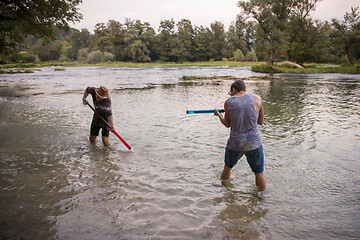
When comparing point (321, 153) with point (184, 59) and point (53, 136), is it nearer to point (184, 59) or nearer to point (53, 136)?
point (53, 136)

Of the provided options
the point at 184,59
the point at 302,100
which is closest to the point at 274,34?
the point at 302,100

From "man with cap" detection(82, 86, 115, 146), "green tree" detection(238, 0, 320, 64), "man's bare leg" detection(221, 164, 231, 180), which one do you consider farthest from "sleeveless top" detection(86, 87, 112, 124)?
"green tree" detection(238, 0, 320, 64)

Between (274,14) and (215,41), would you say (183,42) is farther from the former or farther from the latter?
(274,14)

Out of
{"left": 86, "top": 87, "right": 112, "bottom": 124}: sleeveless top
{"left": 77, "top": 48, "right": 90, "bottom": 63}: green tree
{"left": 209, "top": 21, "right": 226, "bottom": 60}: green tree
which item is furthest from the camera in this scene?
{"left": 209, "top": 21, "right": 226, "bottom": 60}: green tree

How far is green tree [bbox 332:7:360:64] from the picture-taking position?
4244cm

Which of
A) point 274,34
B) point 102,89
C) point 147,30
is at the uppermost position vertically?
point 147,30

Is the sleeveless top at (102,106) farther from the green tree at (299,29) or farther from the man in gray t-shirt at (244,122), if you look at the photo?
the green tree at (299,29)

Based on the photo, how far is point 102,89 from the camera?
6.96m

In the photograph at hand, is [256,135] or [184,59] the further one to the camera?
[184,59]

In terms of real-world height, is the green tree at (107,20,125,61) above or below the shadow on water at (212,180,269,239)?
above

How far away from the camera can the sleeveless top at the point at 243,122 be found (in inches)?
168

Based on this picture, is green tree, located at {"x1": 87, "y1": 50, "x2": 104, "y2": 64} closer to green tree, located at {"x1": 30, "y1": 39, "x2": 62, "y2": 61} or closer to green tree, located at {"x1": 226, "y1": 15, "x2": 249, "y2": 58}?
green tree, located at {"x1": 30, "y1": 39, "x2": 62, "y2": 61}

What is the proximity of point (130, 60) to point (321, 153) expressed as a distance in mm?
109792

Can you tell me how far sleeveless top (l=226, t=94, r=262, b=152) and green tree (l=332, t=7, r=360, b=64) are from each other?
50214 millimetres
